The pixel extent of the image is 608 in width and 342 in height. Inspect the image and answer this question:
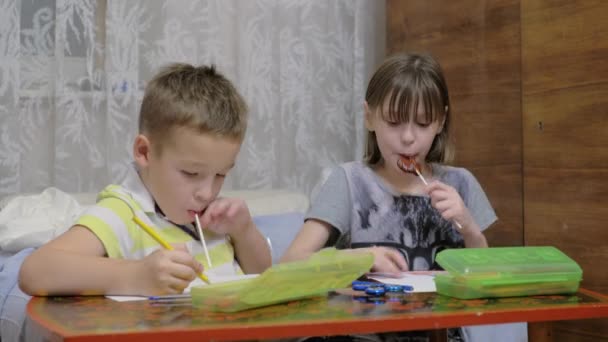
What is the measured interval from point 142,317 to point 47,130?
1.32 metres

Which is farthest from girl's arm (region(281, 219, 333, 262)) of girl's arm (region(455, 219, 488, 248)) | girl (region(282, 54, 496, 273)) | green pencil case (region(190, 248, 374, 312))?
green pencil case (region(190, 248, 374, 312))

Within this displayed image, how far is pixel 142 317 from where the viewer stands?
2.55 ft

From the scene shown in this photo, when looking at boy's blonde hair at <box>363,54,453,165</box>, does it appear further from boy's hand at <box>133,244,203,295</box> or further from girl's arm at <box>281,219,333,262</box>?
boy's hand at <box>133,244,203,295</box>

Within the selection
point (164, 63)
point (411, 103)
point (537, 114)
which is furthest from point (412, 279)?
point (164, 63)

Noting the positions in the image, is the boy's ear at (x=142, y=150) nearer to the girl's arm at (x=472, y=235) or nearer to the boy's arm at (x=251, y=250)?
the boy's arm at (x=251, y=250)

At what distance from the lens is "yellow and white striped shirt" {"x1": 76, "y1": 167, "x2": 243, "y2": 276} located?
3.58ft

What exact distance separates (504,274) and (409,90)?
57 cm

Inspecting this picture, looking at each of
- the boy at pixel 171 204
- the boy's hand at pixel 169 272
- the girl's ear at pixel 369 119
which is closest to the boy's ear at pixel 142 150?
the boy at pixel 171 204

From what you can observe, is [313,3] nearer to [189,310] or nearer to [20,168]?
[20,168]

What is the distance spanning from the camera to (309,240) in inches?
55.6

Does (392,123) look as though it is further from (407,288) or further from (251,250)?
(407,288)

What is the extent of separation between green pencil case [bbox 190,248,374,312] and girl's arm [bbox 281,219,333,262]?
0.45 meters

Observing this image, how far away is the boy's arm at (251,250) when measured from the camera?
4.10 feet

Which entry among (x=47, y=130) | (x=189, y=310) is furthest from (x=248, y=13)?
(x=189, y=310)
